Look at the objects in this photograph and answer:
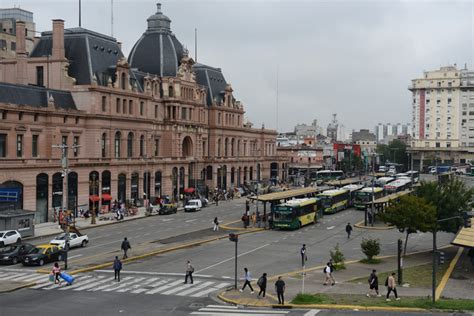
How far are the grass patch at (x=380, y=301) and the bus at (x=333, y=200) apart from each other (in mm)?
43111

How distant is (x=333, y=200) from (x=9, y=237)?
4408cm

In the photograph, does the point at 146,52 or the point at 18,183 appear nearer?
the point at 18,183

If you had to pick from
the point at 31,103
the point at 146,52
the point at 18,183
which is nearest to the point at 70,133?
the point at 31,103

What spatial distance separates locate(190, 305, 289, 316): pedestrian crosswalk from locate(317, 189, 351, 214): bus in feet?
150

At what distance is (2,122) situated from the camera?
221 ft

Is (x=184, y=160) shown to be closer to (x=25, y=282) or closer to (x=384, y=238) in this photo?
(x=384, y=238)

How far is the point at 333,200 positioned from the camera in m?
85.0

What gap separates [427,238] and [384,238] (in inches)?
158

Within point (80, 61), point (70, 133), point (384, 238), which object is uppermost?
point (80, 61)

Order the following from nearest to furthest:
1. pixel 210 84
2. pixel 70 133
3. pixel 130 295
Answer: pixel 130 295, pixel 70 133, pixel 210 84

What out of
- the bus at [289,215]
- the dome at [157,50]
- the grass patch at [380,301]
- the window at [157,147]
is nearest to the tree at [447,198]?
the bus at [289,215]

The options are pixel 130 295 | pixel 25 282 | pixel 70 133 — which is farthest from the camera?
pixel 70 133

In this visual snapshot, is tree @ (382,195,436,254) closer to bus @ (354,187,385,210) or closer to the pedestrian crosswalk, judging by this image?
the pedestrian crosswalk

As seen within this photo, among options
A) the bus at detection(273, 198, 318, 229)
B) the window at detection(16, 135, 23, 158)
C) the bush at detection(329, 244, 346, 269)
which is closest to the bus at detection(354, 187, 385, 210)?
the bus at detection(273, 198, 318, 229)
